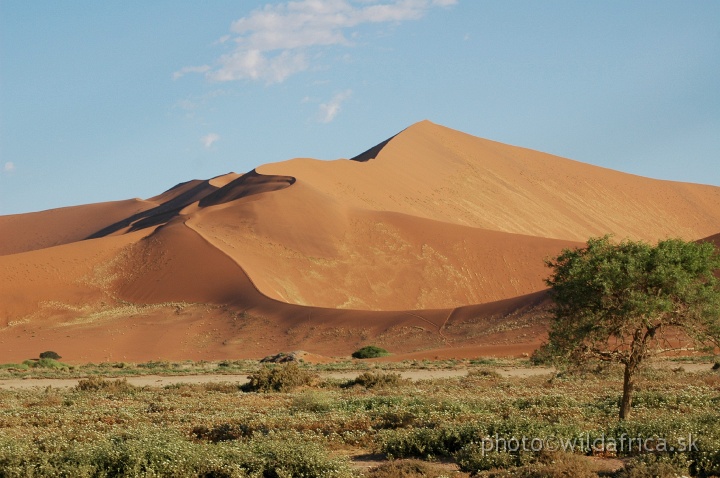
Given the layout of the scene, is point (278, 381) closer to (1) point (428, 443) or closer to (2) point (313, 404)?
(2) point (313, 404)

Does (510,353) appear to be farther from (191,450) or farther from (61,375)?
(191,450)

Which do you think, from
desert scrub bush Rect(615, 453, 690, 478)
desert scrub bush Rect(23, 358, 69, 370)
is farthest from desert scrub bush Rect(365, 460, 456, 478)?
desert scrub bush Rect(23, 358, 69, 370)

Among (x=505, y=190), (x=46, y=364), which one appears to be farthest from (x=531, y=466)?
(x=505, y=190)

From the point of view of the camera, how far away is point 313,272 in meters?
61.0

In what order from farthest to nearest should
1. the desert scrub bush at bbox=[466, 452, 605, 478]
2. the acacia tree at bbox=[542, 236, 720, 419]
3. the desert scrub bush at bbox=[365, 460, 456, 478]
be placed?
the acacia tree at bbox=[542, 236, 720, 419], the desert scrub bush at bbox=[365, 460, 456, 478], the desert scrub bush at bbox=[466, 452, 605, 478]

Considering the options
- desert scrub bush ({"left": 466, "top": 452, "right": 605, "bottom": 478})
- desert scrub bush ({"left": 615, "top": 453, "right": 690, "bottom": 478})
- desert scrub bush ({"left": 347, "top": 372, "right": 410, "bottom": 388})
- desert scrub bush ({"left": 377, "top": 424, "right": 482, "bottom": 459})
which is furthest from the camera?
desert scrub bush ({"left": 347, "top": 372, "right": 410, "bottom": 388})

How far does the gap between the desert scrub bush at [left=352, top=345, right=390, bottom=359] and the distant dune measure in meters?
2.29

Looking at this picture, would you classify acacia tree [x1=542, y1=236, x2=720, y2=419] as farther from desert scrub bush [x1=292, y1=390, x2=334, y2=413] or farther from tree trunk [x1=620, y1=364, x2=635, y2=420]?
desert scrub bush [x1=292, y1=390, x2=334, y2=413]

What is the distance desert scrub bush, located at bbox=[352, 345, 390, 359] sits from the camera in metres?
41.4

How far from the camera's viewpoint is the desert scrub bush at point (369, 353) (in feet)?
136

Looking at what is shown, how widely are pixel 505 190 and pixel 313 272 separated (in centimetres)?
4654

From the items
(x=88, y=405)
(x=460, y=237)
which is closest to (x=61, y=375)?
(x=88, y=405)

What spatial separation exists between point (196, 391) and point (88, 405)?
4253 mm

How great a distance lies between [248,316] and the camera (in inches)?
2023
